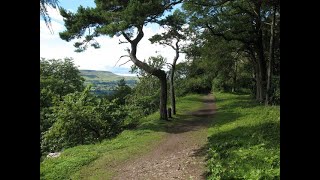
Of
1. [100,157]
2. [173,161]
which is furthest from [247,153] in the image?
[100,157]

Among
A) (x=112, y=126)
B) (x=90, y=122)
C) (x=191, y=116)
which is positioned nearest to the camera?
(x=90, y=122)

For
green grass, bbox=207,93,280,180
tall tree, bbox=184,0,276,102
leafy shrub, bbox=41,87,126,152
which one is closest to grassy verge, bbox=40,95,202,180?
leafy shrub, bbox=41,87,126,152

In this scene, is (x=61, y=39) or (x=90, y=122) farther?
(x=61, y=39)

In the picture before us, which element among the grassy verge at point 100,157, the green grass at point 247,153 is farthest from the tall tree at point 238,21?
the green grass at point 247,153

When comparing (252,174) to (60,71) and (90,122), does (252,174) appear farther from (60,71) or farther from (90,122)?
(60,71)

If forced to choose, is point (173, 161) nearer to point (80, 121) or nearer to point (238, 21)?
point (80, 121)

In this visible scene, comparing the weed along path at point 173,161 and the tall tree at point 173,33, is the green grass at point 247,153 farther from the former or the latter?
the tall tree at point 173,33

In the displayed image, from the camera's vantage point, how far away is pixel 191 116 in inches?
958

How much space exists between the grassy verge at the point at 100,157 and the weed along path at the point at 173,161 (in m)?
0.50
